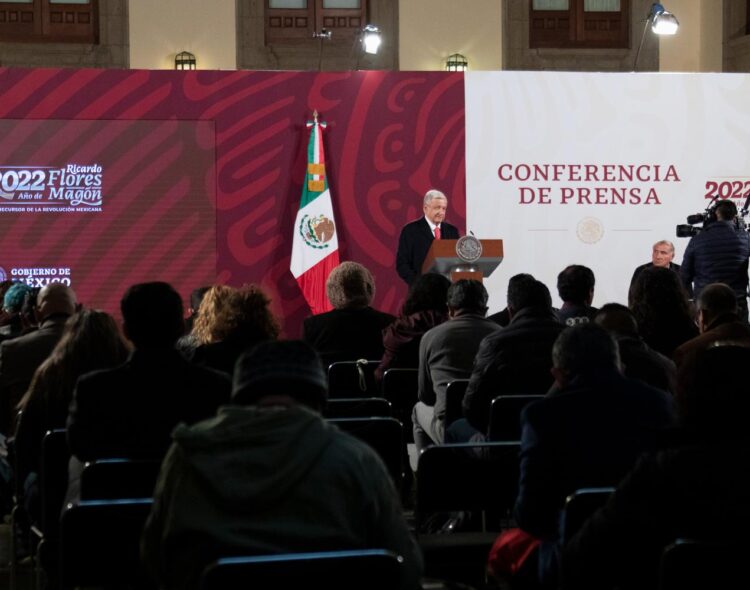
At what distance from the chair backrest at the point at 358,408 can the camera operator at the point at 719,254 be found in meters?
5.04

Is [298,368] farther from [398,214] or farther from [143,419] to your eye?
[398,214]

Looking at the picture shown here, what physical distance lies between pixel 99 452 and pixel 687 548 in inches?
64.1

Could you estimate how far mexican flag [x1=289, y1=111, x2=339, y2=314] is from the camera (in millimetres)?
10578

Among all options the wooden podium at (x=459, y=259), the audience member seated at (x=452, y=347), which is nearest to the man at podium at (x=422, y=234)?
the wooden podium at (x=459, y=259)

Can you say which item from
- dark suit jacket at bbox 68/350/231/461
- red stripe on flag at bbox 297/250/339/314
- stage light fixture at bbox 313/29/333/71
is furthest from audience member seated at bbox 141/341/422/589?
stage light fixture at bbox 313/29/333/71

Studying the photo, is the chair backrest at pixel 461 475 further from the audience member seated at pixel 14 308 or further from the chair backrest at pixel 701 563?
the audience member seated at pixel 14 308

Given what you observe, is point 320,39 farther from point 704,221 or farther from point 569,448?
point 569,448

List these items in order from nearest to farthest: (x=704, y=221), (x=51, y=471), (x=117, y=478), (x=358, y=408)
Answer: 1. (x=117, y=478)
2. (x=51, y=471)
3. (x=358, y=408)
4. (x=704, y=221)

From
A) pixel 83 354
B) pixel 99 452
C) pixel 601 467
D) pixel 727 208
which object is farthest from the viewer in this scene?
pixel 727 208

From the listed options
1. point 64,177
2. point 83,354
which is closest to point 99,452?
point 83,354

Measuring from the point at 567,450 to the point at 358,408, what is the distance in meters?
1.92

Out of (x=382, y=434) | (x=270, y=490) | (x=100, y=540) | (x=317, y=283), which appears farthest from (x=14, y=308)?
(x=317, y=283)

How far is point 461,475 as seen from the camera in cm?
358

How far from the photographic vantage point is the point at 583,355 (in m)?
2.92
